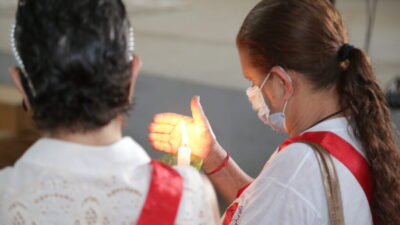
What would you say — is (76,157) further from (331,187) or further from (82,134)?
(331,187)

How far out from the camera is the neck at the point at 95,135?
97 cm

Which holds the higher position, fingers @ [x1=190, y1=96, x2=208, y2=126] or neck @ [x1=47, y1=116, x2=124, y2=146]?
neck @ [x1=47, y1=116, x2=124, y2=146]

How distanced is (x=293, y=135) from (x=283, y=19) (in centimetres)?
36

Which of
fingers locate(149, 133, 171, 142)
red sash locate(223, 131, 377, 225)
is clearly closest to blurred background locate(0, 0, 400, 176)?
fingers locate(149, 133, 171, 142)

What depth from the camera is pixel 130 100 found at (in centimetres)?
100

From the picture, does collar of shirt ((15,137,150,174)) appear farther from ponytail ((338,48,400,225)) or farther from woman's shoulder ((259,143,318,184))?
ponytail ((338,48,400,225))

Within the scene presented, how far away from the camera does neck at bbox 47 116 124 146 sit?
97 cm

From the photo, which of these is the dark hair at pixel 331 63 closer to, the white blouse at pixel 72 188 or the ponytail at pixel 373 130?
the ponytail at pixel 373 130

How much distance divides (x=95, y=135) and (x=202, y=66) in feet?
17.6

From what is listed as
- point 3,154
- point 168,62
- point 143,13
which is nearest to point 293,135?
point 3,154

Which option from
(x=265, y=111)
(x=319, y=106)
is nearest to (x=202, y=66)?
(x=265, y=111)

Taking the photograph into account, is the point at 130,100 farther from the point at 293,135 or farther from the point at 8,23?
the point at 8,23

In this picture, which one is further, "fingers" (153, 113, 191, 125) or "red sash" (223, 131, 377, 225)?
"fingers" (153, 113, 191, 125)

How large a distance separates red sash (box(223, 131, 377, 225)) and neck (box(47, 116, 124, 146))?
1.98ft
